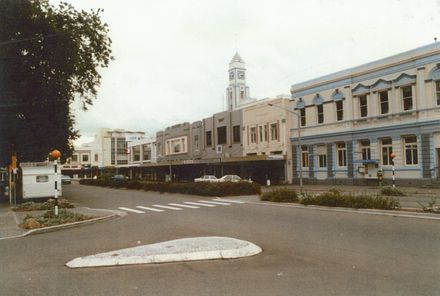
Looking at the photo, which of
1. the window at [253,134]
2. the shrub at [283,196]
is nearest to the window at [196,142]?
the window at [253,134]

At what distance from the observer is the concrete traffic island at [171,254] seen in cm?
798

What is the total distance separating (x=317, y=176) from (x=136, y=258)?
1278 inches

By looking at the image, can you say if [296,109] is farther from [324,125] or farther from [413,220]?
[413,220]

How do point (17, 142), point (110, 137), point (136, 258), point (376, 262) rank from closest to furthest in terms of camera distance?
point (376, 262), point (136, 258), point (17, 142), point (110, 137)

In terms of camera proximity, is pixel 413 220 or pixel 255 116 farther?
pixel 255 116

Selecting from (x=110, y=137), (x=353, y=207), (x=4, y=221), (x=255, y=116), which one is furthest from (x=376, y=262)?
(x=110, y=137)

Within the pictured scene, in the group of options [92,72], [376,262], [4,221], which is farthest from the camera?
[92,72]

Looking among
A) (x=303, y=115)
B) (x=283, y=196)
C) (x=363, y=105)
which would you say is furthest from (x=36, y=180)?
(x=363, y=105)

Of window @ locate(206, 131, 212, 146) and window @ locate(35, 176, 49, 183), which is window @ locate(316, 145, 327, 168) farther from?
window @ locate(35, 176, 49, 183)

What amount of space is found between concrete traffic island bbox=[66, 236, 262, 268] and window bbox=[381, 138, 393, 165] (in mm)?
26347

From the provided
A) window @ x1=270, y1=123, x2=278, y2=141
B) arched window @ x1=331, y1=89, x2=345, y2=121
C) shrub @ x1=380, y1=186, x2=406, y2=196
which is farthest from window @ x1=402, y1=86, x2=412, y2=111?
window @ x1=270, y1=123, x2=278, y2=141

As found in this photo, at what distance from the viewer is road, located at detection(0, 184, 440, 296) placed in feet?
20.0

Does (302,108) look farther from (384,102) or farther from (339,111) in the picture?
(384,102)

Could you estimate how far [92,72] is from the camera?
93.6 feet
